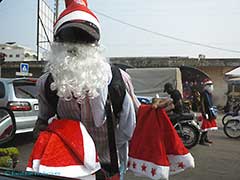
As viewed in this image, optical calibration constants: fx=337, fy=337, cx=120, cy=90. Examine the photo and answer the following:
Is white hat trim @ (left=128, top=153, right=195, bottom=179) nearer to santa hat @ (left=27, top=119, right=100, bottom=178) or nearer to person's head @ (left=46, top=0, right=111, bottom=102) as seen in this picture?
santa hat @ (left=27, top=119, right=100, bottom=178)

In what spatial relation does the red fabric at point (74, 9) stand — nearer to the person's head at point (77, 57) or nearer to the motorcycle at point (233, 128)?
the person's head at point (77, 57)

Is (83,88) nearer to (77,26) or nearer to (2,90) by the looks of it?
(77,26)

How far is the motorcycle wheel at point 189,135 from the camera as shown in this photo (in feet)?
24.5

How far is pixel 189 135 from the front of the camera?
7.54 m

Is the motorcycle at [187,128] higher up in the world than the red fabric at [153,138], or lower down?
lower down

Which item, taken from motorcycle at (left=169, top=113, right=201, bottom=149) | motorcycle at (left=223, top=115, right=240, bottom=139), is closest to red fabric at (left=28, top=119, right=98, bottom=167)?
motorcycle at (left=169, top=113, right=201, bottom=149)

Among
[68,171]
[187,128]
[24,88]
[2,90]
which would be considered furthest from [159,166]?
[187,128]

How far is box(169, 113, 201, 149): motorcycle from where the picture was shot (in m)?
7.48

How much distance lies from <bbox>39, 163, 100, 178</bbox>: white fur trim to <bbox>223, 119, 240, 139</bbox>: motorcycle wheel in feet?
27.7

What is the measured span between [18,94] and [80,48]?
556 centimetres

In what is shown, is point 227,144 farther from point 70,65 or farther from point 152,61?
point 152,61

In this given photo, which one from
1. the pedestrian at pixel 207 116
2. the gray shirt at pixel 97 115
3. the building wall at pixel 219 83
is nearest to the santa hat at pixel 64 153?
the gray shirt at pixel 97 115

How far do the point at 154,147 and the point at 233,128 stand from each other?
8.05m

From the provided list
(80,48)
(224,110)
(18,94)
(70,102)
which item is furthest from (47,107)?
(224,110)
